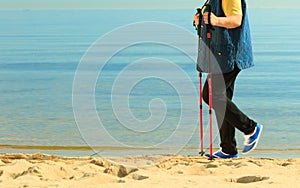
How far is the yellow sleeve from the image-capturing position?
5.47 metres

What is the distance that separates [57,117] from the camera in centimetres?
853

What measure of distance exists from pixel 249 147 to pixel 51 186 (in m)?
1.98

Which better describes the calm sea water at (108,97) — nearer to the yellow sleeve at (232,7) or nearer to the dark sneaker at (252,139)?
the dark sneaker at (252,139)

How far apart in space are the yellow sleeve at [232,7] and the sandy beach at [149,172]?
121 cm

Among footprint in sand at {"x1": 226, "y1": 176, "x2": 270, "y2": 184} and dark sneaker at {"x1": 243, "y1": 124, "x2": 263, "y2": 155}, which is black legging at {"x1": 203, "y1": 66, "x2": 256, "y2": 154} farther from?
footprint in sand at {"x1": 226, "y1": 176, "x2": 270, "y2": 184}

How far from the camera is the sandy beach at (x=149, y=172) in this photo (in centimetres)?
459

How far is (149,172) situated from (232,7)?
1506 mm

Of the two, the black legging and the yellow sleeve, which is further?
the black legging

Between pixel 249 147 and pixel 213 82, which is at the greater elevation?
pixel 213 82

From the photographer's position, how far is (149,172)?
5105 mm

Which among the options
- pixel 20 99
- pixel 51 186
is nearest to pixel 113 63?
pixel 20 99

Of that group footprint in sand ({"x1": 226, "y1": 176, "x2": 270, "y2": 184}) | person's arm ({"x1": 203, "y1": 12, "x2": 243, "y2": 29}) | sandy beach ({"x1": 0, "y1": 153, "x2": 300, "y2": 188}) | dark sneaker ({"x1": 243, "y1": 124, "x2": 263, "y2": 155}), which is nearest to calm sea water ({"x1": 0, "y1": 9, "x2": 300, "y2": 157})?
dark sneaker ({"x1": 243, "y1": 124, "x2": 263, "y2": 155})

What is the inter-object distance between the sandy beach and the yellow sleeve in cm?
121

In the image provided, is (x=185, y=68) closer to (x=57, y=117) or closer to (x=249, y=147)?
(x=57, y=117)
